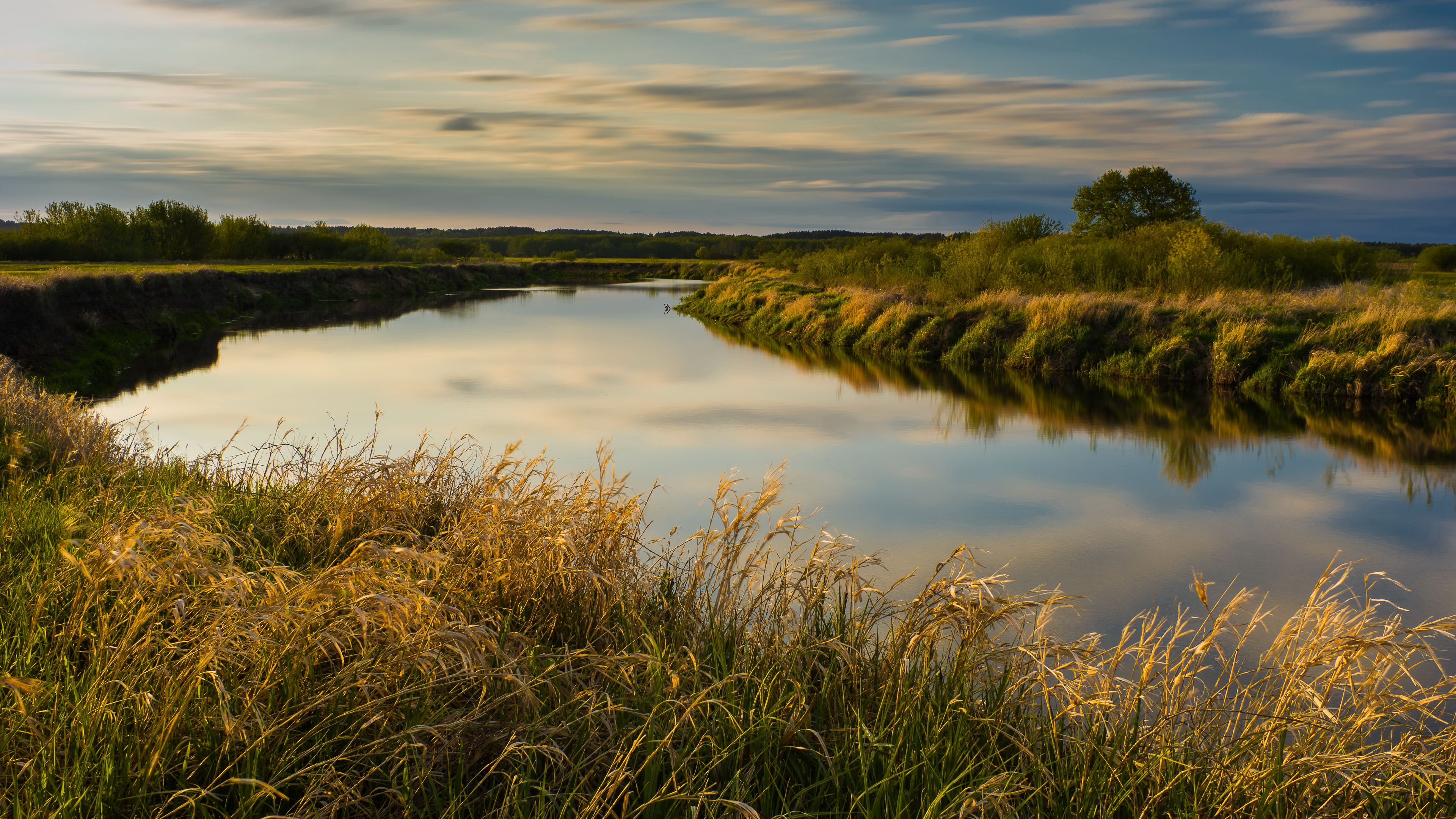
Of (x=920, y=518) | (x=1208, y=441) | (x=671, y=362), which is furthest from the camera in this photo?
(x=671, y=362)

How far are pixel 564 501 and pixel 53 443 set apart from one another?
15.9 ft

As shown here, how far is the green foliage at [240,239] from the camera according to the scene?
64.4 metres

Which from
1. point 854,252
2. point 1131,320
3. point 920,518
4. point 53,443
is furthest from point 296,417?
point 854,252

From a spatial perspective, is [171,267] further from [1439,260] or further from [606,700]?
[1439,260]

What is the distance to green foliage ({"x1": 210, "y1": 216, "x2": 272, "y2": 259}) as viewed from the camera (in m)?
64.4

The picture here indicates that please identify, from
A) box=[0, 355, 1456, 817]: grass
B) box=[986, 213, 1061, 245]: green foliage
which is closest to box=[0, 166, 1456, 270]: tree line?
box=[986, 213, 1061, 245]: green foliage

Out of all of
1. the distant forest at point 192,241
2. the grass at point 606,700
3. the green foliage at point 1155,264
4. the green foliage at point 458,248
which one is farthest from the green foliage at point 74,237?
the grass at point 606,700

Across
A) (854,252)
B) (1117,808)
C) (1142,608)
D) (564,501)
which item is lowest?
(1142,608)

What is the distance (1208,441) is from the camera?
42.0ft

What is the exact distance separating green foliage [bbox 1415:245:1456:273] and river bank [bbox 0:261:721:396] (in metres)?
56.6

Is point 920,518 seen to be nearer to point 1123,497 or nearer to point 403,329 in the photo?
point 1123,497

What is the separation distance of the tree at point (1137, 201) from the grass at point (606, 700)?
46465 mm

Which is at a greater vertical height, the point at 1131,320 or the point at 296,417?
the point at 1131,320

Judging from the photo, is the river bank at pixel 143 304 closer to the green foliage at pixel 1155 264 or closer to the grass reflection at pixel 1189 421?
the grass reflection at pixel 1189 421
